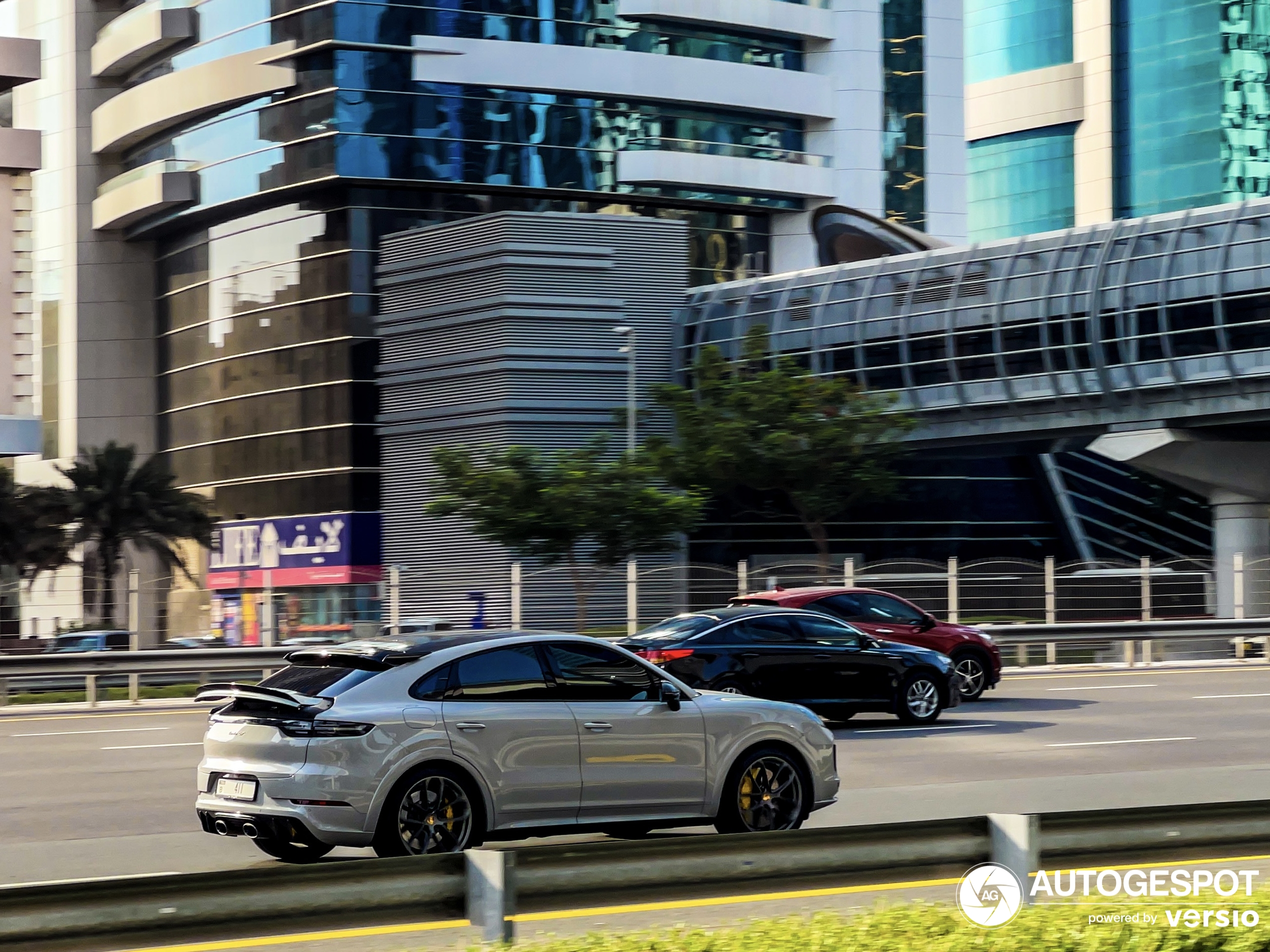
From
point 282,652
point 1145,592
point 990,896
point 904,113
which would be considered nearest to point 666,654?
Result: point 282,652

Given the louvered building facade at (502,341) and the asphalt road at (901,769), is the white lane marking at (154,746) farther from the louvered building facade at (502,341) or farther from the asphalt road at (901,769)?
the louvered building facade at (502,341)

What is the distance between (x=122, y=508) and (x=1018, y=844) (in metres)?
49.9

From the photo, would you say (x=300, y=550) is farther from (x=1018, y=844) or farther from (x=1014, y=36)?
(x=1014, y=36)

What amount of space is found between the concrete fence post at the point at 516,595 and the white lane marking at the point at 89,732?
751cm

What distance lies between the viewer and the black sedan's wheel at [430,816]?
9.57 meters

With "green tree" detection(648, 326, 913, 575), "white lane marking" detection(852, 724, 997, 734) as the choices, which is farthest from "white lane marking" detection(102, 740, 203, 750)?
"green tree" detection(648, 326, 913, 575)

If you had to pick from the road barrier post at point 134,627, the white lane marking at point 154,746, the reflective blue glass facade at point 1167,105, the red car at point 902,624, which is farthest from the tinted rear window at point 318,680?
the reflective blue glass facade at point 1167,105

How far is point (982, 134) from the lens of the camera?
342ft

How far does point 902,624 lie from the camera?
72.2 ft

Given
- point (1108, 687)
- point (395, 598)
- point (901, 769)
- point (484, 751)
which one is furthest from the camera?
point (395, 598)

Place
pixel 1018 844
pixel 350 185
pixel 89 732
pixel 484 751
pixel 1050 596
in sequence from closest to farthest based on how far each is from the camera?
1. pixel 1018 844
2. pixel 484 751
3. pixel 89 732
4. pixel 1050 596
5. pixel 350 185

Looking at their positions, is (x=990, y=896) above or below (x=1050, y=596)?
below

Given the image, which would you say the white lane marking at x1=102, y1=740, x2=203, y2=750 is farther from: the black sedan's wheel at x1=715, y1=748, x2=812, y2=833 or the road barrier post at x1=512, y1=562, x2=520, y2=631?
the road barrier post at x1=512, y1=562, x2=520, y2=631

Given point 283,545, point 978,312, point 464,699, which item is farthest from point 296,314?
point 464,699
